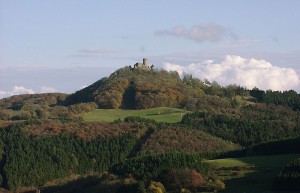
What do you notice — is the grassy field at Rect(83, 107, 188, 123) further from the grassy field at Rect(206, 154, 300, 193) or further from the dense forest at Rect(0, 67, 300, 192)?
the grassy field at Rect(206, 154, 300, 193)

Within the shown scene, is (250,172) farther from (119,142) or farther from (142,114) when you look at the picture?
(142,114)

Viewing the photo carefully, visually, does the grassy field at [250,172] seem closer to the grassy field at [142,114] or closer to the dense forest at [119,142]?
the dense forest at [119,142]

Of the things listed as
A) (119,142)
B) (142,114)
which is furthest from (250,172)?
(142,114)

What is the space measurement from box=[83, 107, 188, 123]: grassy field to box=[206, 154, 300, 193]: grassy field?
237 ft

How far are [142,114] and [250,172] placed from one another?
94137 millimetres

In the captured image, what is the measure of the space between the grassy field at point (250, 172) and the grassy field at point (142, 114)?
7217cm

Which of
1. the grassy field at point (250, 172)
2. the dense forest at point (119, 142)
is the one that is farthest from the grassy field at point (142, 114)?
the grassy field at point (250, 172)

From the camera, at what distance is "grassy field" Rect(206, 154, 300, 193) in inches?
3206

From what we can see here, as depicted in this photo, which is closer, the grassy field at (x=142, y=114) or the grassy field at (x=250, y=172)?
the grassy field at (x=250, y=172)

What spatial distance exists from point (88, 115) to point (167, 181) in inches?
3830

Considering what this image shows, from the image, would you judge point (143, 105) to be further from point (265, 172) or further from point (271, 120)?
point (265, 172)

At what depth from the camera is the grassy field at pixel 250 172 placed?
3206 inches

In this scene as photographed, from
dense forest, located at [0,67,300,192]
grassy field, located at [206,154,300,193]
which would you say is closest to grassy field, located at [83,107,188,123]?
dense forest, located at [0,67,300,192]

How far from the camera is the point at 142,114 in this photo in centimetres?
18262
